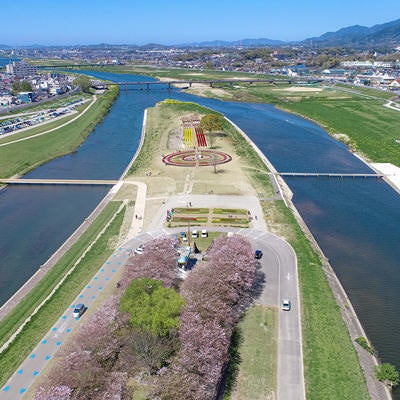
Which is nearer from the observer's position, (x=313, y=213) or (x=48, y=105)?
(x=313, y=213)

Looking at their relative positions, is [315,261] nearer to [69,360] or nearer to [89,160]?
[69,360]

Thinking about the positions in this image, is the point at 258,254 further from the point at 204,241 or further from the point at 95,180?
the point at 95,180

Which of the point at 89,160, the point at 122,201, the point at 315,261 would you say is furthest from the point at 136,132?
the point at 315,261

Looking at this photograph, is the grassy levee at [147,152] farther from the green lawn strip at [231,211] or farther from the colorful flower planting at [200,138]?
the green lawn strip at [231,211]

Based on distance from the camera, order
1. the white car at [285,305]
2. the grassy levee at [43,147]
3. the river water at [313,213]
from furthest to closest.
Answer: the grassy levee at [43,147] → the river water at [313,213] → the white car at [285,305]

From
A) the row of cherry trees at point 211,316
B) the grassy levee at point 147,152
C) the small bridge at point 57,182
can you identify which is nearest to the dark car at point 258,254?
the row of cherry trees at point 211,316

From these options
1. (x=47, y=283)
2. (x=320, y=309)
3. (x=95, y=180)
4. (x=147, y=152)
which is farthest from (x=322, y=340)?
(x=147, y=152)
